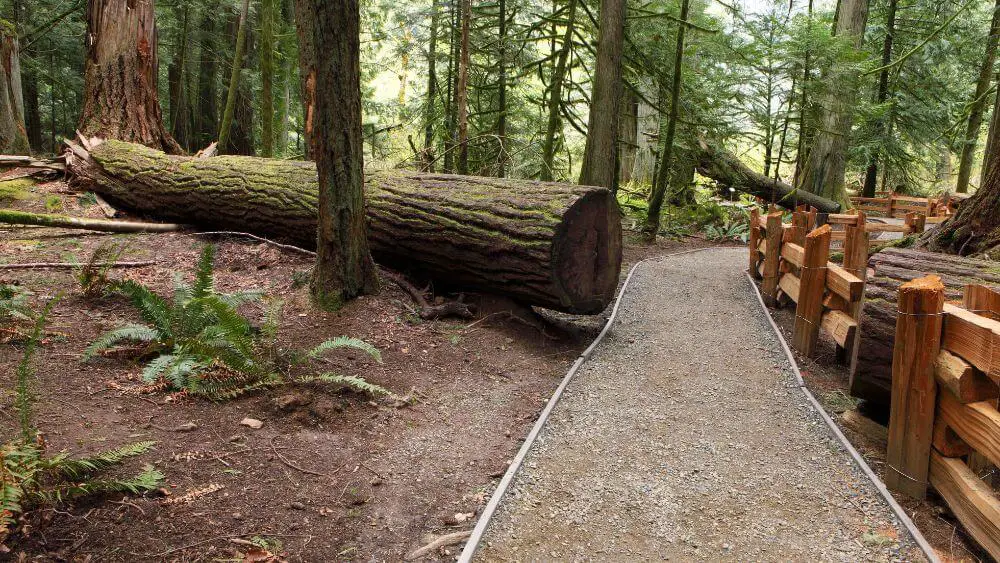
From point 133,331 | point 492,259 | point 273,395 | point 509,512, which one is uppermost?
point 492,259

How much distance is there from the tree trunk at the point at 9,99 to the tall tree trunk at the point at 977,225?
48.6ft

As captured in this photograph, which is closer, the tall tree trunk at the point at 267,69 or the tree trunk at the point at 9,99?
the tree trunk at the point at 9,99

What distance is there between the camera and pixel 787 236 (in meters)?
8.05

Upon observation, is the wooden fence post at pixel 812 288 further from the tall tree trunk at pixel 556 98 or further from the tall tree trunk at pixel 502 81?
the tall tree trunk at pixel 502 81

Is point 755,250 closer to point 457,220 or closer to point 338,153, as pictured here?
point 457,220

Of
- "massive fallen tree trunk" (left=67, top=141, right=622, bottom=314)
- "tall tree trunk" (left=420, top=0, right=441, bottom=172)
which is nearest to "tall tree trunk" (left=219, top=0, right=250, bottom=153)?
"tall tree trunk" (left=420, top=0, right=441, bottom=172)

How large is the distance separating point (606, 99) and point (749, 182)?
928 cm

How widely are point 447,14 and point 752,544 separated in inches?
503

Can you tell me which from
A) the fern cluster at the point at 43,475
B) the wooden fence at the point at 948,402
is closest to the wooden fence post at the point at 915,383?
→ the wooden fence at the point at 948,402

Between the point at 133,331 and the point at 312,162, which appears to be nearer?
the point at 133,331

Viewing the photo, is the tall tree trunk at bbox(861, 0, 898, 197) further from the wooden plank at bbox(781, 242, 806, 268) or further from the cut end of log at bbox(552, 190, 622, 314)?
the cut end of log at bbox(552, 190, 622, 314)

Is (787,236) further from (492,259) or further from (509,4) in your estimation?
(509,4)

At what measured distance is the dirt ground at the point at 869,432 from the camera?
10.2 feet

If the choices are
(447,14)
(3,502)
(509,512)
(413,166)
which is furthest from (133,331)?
(447,14)
